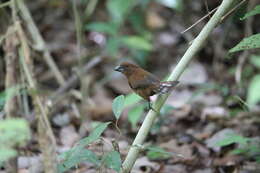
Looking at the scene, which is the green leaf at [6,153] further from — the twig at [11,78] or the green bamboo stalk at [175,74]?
the green bamboo stalk at [175,74]

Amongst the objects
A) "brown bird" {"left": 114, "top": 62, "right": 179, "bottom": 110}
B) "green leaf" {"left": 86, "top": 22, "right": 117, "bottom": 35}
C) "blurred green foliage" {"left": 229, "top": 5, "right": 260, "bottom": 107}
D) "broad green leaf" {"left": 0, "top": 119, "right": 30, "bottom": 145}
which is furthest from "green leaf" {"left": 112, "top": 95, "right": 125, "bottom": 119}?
"green leaf" {"left": 86, "top": 22, "right": 117, "bottom": 35}

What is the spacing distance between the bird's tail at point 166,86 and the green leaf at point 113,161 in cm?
47

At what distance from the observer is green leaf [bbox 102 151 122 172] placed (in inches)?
97.5

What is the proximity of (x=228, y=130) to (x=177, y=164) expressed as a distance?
2.65ft

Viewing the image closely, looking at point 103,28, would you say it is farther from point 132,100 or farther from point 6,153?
point 6,153

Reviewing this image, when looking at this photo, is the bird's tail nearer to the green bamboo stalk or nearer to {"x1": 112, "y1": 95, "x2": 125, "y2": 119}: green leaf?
the green bamboo stalk

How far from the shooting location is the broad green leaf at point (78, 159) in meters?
2.60

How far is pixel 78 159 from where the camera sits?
261 cm

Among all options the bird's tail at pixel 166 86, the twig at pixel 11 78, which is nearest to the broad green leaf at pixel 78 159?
the twig at pixel 11 78

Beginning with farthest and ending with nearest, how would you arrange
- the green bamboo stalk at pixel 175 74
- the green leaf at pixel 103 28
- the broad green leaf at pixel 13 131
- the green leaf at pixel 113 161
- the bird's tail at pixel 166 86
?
the green leaf at pixel 103 28 → the bird's tail at pixel 166 86 → the green bamboo stalk at pixel 175 74 → the green leaf at pixel 113 161 → the broad green leaf at pixel 13 131

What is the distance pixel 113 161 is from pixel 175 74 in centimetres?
54

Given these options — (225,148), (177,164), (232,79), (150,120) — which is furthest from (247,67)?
(150,120)

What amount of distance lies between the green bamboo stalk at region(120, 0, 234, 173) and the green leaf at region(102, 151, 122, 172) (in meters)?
0.08

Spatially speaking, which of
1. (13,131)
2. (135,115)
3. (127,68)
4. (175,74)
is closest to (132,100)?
(135,115)
